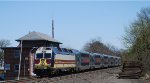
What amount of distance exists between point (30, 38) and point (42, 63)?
1474 inches

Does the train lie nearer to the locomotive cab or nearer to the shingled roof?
the locomotive cab

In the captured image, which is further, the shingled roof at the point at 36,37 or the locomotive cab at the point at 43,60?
the shingled roof at the point at 36,37

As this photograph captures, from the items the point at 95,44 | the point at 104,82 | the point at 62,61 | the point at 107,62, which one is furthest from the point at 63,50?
the point at 95,44

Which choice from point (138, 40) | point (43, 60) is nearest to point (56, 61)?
point (43, 60)

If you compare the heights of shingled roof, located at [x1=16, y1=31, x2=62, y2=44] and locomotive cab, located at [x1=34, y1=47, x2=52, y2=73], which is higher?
shingled roof, located at [x1=16, y1=31, x2=62, y2=44]

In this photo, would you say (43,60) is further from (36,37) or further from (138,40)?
(36,37)

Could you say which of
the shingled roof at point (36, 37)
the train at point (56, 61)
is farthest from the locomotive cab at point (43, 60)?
the shingled roof at point (36, 37)

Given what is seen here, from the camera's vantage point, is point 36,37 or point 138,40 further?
point 36,37

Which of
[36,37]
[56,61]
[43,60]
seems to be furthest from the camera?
[36,37]

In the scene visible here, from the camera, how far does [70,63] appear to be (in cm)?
4044

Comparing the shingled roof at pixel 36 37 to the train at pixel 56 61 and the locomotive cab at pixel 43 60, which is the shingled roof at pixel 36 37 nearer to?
the train at pixel 56 61

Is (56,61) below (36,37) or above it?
below

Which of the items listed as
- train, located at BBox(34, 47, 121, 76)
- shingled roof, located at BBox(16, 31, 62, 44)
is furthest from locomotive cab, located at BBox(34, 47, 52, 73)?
shingled roof, located at BBox(16, 31, 62, 44)

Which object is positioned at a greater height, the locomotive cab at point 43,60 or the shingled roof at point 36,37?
the shingled roof at point 36,37
